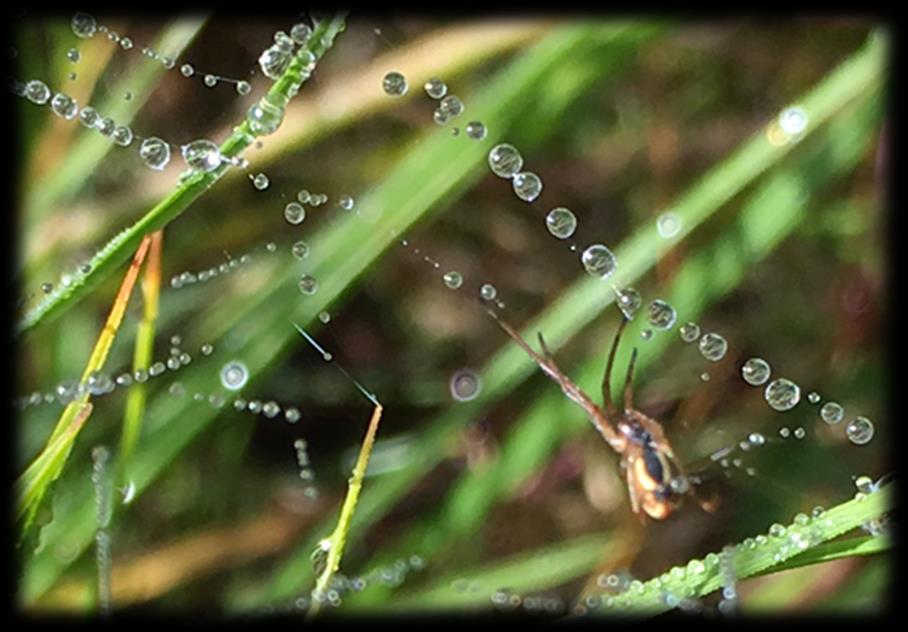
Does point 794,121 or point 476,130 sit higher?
point 794,121

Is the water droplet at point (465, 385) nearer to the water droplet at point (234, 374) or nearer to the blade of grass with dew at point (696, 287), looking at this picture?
the blade of grass with dew at point (696, 287)

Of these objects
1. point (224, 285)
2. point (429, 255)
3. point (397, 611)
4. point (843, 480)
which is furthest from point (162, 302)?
point (843, 480)

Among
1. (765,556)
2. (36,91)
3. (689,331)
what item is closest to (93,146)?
(36,91)

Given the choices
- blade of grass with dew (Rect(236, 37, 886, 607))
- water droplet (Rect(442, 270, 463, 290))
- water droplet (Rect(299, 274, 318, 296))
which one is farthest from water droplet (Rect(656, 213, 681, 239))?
water droplet (Rect(299, 274, 318, 296))

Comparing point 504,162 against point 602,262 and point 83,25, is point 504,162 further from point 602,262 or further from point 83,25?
point 83,25

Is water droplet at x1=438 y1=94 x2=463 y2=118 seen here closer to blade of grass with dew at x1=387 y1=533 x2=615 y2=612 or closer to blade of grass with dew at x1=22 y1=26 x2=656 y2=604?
blade of grass with dew at x1=22 y1=26 x2=656 y2=604

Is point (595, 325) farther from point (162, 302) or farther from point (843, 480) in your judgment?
point (162, 302)
